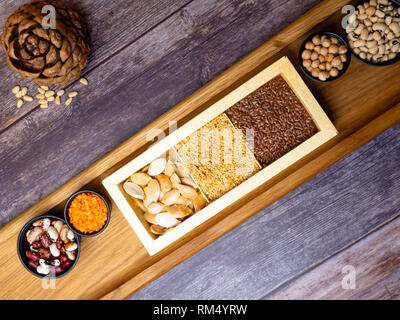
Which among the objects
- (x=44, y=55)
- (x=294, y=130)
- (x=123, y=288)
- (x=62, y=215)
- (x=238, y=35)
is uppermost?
(x=44, y=55)

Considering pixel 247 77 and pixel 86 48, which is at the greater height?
pixel 86 48

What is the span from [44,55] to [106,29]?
11.2 inches

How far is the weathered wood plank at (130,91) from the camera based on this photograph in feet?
3.94

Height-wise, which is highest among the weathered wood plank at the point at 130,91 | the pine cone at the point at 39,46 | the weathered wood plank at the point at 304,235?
the pine cone at the point at 39,46

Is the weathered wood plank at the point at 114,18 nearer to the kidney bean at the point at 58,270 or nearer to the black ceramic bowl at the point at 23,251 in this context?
the black ceramic bowl at the point at 23,251

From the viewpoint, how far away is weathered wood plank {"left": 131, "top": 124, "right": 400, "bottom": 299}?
1.27 metres

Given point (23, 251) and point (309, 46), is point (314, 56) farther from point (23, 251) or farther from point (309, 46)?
point (23, 251)

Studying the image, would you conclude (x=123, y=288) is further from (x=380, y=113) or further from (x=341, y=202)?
(x=380, y=113)

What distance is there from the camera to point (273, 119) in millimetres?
1090

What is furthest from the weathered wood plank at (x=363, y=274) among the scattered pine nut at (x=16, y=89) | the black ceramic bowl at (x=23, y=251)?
the scattered pine nut at (x=16, y=89)

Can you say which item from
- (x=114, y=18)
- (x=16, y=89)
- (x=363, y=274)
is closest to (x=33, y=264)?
(x=16, y=89)

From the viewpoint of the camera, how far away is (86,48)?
3.81 feet

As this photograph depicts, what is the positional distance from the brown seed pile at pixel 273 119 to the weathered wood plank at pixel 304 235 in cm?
29
